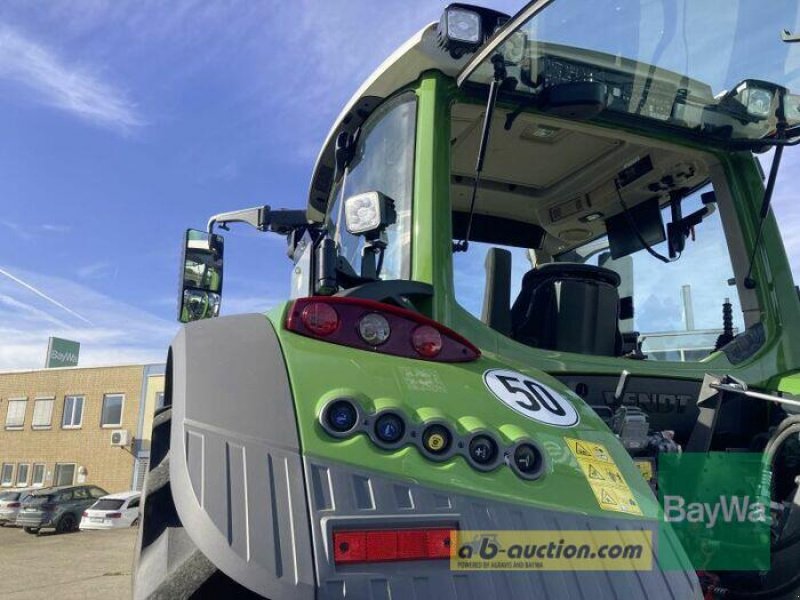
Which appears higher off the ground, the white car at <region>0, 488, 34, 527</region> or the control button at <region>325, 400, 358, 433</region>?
the control button at <region>325, 400, 358, 433</region>

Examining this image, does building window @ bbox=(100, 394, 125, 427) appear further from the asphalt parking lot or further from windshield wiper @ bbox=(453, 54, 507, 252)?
windshield wiper @ bbox=(453, 54, 507, 252)

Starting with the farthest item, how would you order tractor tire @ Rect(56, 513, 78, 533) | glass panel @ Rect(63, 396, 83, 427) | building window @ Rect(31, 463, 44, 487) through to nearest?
glass panel @ Rect(63, 396, 83, 427), building window @ Rect(31, 463, 44, 487), tractor tire @ Rect(56, 513, 78, 533)

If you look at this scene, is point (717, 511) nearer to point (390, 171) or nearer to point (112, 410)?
point (390, 171)

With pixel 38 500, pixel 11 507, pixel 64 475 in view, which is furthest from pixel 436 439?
pixel 64 475

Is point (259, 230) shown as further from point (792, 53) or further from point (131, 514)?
point (131, 514)

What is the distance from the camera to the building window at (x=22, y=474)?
1636 inches

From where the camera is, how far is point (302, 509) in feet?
4.46

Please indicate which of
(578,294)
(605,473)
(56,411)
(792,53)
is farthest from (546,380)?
(56,411)

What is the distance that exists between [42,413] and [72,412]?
2.31 m

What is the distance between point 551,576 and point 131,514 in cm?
2847

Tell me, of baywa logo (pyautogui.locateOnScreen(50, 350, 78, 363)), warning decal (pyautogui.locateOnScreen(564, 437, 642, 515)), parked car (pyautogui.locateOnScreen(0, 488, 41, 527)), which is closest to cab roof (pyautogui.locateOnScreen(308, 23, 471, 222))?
warning decal (pyautogui.locateOnScreen(564, 437, 642, 515))

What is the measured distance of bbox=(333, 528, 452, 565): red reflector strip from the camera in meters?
1.34

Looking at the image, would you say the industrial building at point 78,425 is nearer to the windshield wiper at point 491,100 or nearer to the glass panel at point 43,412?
the glass panel at point 43,412

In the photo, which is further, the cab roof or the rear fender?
the cab roof
